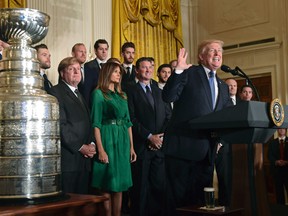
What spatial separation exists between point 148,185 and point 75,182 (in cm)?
101

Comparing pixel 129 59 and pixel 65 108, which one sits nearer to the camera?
pixel 65 108

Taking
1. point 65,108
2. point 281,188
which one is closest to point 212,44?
point 65,108

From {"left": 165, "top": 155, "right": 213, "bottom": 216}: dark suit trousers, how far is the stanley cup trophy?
190cm

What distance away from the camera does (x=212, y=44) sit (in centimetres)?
325

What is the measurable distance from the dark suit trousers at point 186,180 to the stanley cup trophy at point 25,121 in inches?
74.8

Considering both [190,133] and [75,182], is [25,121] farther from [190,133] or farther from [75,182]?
[75,182]

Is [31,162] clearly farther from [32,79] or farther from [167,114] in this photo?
[167,114]

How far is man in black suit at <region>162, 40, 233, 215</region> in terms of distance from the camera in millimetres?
3057

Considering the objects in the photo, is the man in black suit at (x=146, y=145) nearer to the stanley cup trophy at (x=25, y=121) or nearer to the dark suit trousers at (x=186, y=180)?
the dark suit trousers at (x=186, y=180)

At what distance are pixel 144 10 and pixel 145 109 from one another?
171 inches

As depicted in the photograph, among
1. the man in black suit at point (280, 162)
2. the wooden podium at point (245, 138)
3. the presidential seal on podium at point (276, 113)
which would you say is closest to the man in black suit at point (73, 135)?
the wooden podium at point (245, 138)

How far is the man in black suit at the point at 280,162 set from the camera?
6.94 meters

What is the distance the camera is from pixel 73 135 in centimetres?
362

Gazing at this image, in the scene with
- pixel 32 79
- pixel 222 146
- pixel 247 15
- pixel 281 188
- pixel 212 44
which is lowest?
pixel 281 188
